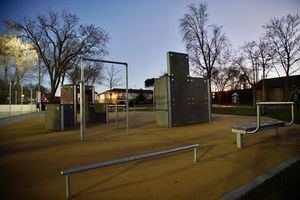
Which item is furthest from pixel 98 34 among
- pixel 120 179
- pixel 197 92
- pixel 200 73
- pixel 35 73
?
pixel 120 179

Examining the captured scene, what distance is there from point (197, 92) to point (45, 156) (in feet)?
29.1

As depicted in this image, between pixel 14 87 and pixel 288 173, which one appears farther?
pixel 14 87

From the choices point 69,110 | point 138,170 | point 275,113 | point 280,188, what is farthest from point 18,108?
point 280,188

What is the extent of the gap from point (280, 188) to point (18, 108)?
20898 mm

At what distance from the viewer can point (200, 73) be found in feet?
110

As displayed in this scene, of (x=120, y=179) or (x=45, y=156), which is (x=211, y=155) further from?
(x=45, y=156)

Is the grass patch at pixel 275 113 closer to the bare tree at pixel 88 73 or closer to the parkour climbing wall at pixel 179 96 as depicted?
the parkour climbing wall at pixel 179 96

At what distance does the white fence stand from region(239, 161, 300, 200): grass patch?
1733 centimetres

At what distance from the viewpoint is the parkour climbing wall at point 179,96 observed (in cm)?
1142

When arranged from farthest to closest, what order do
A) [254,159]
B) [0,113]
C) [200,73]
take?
[200,73] → [0,113] → [254,159]

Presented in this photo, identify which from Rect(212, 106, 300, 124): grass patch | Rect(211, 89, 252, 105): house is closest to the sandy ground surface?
Rect(212, 106, 300, 124): grass patch

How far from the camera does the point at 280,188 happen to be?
10.8 feet

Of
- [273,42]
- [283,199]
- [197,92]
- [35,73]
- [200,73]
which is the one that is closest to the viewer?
[283,199]

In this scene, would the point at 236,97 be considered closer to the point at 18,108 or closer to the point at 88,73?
the point at 88,73
